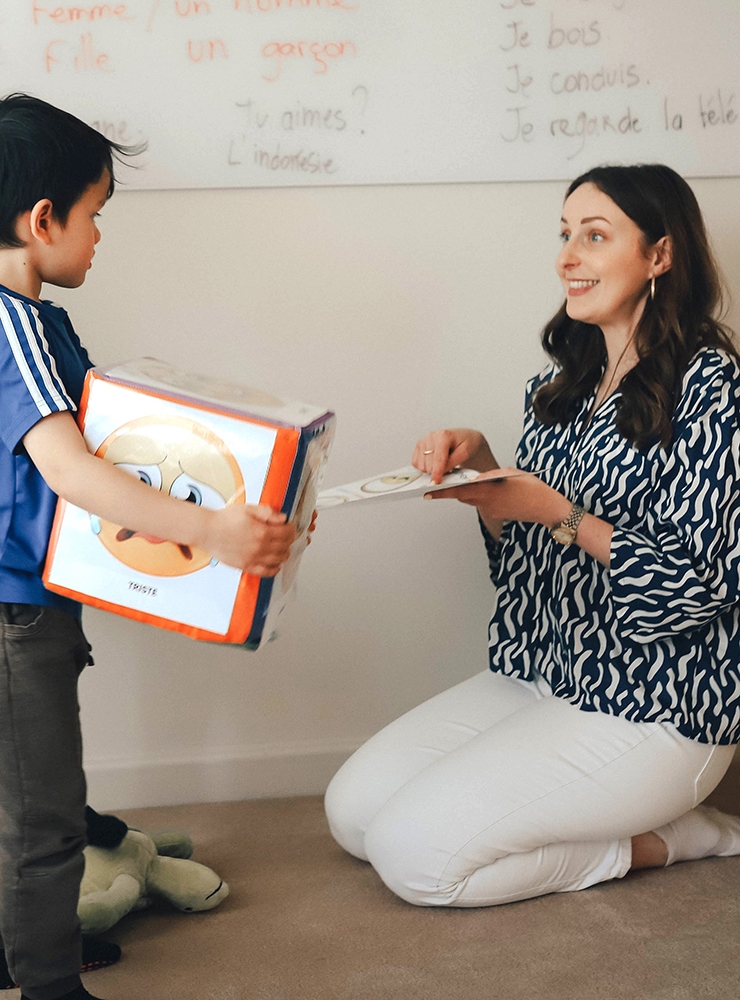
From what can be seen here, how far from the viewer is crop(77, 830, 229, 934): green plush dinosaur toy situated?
1.25m

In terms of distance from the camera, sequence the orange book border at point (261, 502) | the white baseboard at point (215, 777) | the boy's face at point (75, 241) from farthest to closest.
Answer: the white baseboard at point (215, 777) < the boy's face at point (75, 241) < the orange book border at point (261, 502)

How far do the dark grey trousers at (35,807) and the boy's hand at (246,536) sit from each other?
225 mm

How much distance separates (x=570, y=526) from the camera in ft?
4.30

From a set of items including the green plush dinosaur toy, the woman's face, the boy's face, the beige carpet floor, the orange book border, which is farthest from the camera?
the woman's face

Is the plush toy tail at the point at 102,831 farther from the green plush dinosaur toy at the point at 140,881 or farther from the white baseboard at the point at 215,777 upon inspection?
the white baseboard at the point at 215,777

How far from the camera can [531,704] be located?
1444 millimetres

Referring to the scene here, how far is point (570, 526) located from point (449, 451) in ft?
0.75

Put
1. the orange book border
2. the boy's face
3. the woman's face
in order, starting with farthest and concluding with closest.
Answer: the woman's face, the boy's face, the orange book border

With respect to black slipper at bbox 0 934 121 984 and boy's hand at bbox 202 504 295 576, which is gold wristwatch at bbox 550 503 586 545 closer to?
boy's hand at bbox 202 504 295 576

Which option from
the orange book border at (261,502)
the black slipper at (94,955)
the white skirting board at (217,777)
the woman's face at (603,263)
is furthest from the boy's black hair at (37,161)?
the white skirting board at (217,777)

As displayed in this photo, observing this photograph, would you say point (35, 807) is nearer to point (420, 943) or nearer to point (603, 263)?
point (420, 943)

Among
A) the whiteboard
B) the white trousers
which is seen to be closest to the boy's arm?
the white trousers

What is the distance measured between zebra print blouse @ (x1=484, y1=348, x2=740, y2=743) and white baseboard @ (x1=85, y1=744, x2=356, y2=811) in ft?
1.73

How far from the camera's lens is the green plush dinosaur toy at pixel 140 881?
125 centimetres
